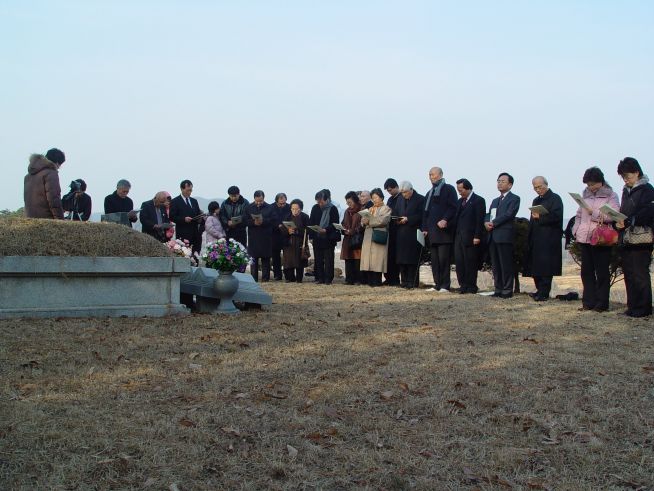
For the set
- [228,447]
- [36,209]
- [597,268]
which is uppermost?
[36,209]

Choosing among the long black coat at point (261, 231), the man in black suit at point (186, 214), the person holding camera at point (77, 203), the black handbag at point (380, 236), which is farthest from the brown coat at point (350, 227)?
the person holding camera at point (77, 203)

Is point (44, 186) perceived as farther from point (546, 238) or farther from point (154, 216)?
point (546, 238)

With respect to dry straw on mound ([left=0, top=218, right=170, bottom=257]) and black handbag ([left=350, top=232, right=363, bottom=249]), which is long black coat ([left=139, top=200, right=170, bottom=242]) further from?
dry straw on mound ([left=0, top=218, right=170, bottom=257])

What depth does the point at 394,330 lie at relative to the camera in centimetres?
854

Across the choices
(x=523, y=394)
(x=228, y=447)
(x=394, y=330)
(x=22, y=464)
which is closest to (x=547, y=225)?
(x=394, y=330)

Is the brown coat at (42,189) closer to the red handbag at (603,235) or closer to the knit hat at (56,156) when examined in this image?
the knit hat at (56,156)

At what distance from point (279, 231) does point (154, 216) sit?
4028 millimetres

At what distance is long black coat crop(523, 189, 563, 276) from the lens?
12.2m

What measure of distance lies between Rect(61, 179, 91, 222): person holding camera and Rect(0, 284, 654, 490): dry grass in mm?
4421

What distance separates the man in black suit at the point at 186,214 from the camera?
1588 centimetres

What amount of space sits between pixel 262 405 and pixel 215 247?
184 inches

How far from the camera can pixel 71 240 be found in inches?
356

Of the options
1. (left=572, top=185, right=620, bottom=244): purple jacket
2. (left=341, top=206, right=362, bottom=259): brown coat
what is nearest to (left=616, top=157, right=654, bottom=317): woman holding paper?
(left=572, top=185, right=620, bottom=244): purple jacket

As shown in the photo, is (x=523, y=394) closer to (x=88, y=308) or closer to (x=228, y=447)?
(x=228, y=447)
